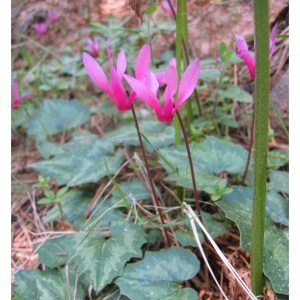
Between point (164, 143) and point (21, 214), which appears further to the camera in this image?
point (21, 214)

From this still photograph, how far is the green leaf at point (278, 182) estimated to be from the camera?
137 centimetres

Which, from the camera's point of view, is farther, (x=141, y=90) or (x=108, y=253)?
(x=108, y=253)

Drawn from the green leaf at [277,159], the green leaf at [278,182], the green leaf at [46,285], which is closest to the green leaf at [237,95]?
the green leaf at [277,159]

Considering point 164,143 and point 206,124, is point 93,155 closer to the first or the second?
point 164,143

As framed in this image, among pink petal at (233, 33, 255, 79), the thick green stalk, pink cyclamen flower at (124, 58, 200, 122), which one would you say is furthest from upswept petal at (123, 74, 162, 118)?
pink petal at (233, 33, 255, 79)

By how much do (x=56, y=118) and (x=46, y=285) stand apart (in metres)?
1.22

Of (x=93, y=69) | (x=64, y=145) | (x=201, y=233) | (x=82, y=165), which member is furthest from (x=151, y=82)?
(x=64, y=145)

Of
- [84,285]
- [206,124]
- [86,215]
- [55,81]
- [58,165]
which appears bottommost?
[84,285]

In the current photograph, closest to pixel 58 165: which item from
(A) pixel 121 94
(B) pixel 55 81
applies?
(A) pixel 121 94

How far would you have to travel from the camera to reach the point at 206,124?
185cm

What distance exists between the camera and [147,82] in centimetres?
94

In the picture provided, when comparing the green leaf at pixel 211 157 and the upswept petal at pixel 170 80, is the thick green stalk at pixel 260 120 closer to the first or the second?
the upswept petal at pixel 170 80

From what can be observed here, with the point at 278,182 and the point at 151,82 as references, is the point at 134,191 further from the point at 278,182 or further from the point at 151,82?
the point at 151,82

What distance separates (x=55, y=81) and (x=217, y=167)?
5.68ft
